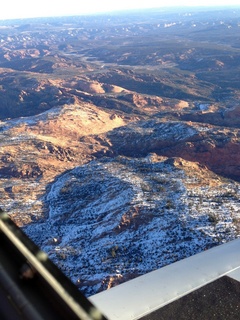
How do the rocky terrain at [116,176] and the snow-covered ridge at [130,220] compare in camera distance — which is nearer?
the snow-covered ridge at [130,220]

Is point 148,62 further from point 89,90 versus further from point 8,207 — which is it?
point 8,207

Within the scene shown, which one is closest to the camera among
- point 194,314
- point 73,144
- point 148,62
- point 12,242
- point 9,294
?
point 9,294

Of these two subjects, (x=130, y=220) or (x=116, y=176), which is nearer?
(x=130, y=220)

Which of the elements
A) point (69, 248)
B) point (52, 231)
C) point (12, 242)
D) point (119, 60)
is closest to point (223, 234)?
point (69, 248)

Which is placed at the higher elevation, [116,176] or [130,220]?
[130,220]

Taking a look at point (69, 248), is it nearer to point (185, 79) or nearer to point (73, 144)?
point (73, 144)

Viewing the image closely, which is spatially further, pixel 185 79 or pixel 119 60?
pixel 119 60

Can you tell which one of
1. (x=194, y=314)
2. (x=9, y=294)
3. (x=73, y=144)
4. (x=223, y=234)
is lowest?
(x=73, y=144)

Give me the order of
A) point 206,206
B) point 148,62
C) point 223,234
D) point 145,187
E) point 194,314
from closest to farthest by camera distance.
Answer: point 194,314 → point 223,234 → point 206,206 → point 145,187 → point 148,62

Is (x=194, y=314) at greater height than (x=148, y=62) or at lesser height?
greater

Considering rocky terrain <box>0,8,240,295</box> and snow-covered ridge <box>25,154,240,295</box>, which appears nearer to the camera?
snow-covered ridge <box>25,154,240,295</box>
